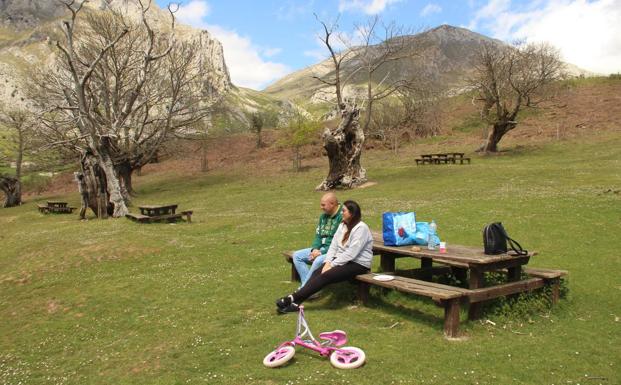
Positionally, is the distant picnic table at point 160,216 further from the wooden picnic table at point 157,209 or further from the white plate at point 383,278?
the white plate at point 383,278

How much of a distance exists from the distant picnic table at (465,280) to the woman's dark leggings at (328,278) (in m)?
0.19

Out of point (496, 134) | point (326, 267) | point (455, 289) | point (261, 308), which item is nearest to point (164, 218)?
point (261, 308)

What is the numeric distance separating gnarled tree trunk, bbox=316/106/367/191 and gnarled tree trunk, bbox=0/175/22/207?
32058 mm

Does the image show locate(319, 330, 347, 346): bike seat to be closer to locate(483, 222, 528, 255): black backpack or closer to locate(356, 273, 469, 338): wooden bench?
locate(356, 273, 469, 338): wooden bench

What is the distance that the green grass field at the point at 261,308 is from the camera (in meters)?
7.16

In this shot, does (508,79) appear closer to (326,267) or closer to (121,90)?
(121,90)

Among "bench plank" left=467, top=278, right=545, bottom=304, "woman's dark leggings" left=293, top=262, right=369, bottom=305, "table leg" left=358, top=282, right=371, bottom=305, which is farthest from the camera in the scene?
"table leg" left=358, top=282, right=371, bottom=305

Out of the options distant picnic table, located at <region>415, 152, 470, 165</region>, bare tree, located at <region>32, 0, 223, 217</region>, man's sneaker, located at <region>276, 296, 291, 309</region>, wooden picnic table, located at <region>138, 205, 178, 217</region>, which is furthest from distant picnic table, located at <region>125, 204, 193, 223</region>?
distant picnic table, located at <region>415, 152, 470, 165</region>

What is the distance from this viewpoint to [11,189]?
154ft

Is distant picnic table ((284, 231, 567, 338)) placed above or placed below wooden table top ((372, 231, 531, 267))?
below

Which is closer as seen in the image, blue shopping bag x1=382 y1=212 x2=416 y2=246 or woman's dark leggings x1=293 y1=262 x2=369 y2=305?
woman's dark leggings x1=293 y1=262 x2=369 y2=305

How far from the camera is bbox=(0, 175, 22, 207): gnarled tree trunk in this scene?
46938mm

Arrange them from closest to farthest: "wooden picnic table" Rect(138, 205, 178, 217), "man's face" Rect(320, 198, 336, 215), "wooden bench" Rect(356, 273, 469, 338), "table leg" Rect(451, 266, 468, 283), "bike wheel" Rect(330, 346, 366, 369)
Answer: "bike wheel" Rect(330, 346, 366, 369) → "wooden bench" Rect(356, 273, 469, 338) → "man's face" Rect(320, 198, 336, 215) → "table leg" Rect(451, 266, 468, 283) → "wooden picnic table" Rect(138, 205, 178, 217)

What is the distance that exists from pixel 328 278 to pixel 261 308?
188cm
